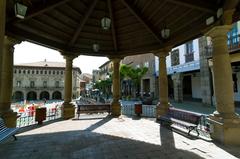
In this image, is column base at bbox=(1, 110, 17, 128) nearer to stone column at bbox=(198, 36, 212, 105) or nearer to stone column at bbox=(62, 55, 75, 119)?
stone column at bbox=(62, 55, 75, 119)

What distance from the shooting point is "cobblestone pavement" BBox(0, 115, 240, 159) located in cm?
435

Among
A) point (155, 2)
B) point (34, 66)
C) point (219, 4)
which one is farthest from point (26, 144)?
point (34, 66)

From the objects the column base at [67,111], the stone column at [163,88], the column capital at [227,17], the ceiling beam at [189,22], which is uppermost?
the ceiling beam at [189,22]

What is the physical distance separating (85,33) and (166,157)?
23.6 ft

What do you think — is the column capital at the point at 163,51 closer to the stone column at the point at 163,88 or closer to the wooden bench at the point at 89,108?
the stone column at the point at 163,88

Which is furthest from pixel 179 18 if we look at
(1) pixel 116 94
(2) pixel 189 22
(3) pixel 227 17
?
(1) pixel 116 94

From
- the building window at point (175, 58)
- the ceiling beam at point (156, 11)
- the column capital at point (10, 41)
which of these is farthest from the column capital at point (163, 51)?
the building window at point (175, 58)

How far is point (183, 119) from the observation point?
21.9ft

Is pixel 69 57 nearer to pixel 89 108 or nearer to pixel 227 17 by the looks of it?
pixel 89 108

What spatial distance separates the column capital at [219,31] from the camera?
5.18 m

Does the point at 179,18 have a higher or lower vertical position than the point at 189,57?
lower

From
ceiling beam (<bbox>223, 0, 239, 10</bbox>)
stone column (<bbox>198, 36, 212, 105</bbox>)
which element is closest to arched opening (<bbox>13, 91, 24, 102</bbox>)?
stone column (<bbox>198, 36, 212, 105</bbox>)

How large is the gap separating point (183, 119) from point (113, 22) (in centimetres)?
567

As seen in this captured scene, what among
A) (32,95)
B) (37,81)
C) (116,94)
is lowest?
(32,95)
